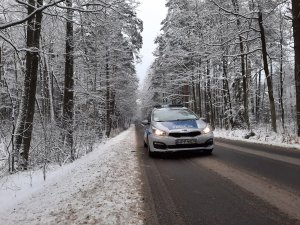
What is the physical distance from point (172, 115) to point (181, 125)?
150cm

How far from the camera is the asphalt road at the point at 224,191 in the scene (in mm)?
5000

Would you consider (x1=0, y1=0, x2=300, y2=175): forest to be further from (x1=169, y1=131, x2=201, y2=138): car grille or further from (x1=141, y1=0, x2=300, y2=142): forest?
(x1=169, y1=131, x2=201, y2=138): car grille

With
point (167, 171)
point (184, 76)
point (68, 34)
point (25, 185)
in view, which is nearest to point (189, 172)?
point (167, 171)

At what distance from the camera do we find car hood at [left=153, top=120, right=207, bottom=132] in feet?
38.0

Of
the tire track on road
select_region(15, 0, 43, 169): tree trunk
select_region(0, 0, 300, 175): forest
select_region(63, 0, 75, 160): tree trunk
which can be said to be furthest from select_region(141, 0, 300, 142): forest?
select_region(15, 0, 43, 169): tree trunk

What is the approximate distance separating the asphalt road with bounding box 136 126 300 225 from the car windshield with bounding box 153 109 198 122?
2.20 metres

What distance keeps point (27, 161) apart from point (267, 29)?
1619 cm

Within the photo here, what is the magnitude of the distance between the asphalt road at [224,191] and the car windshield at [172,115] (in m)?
2.20

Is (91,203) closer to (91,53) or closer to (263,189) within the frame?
(263,189)

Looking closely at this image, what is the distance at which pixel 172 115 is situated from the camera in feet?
43.3

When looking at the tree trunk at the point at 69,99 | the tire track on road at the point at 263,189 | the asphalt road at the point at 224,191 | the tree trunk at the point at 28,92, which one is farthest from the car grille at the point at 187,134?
the tree trunk at the point at 69,99

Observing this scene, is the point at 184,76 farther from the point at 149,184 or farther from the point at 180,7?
the point at 149,184

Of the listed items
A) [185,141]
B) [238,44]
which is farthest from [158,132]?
[238,44]

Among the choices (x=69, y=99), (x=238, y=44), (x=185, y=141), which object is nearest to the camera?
(x=185, y=141)
